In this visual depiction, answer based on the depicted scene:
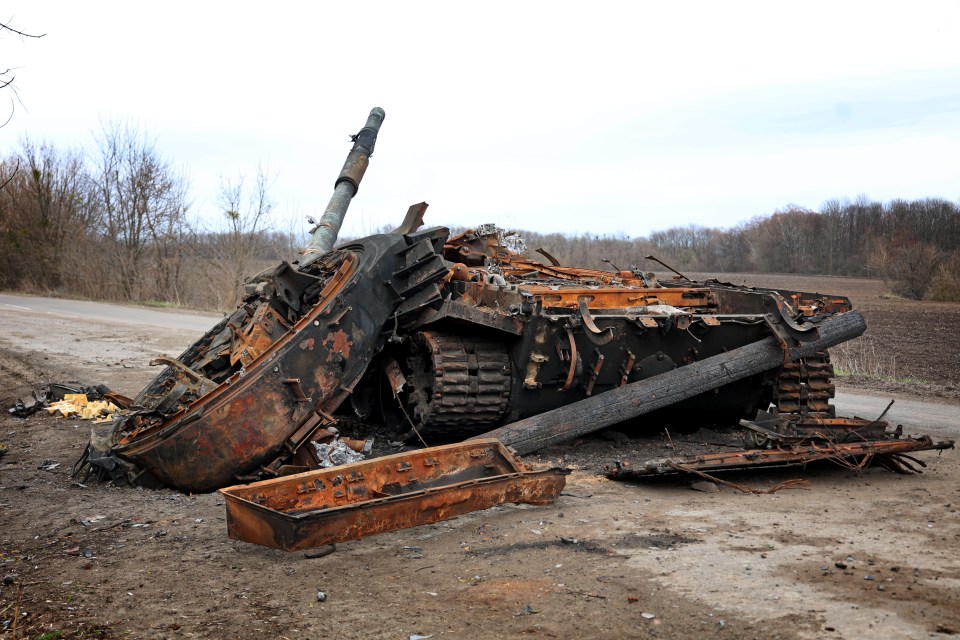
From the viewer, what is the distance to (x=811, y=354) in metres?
8.06

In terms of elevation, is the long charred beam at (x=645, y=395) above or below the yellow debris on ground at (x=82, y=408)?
above

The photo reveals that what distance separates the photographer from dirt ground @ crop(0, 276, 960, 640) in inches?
147

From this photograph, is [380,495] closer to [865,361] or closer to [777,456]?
[777,456]

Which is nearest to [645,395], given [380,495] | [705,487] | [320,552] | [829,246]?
[705,487]

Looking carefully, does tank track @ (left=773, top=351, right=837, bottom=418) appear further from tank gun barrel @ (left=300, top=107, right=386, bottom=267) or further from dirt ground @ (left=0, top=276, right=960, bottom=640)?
tank gun barrel @ (left=300, top=107, right=386, bottom=267)

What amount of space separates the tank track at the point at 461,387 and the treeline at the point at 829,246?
5.01 metres

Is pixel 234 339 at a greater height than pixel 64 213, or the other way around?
pixel 64 213

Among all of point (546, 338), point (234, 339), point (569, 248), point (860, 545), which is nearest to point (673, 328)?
point (546, 338)

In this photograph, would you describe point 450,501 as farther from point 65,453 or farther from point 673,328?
point 65,453

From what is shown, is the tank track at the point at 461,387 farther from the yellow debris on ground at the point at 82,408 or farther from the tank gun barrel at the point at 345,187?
the yellow debris on ground at the point at 82,408

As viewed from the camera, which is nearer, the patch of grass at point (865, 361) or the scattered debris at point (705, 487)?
the scattered debris at point (705, 487)

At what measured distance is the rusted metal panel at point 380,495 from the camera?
4.74 m

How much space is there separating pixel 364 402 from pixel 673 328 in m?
2.93

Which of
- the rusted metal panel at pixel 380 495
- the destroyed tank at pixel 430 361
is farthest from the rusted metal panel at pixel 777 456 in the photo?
the rusted metal panel at pixel 380 495
